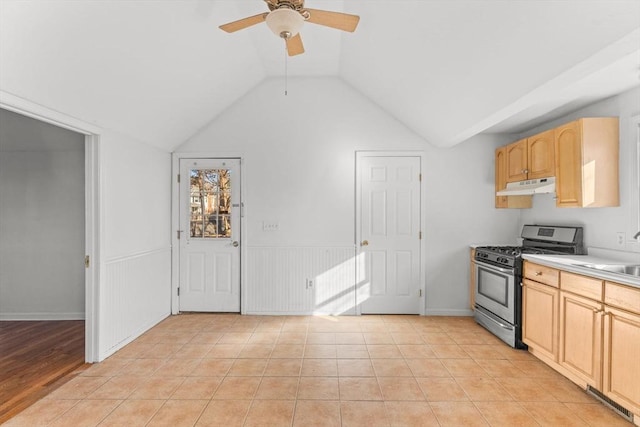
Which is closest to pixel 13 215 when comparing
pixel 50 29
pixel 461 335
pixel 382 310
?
pixel 50 29

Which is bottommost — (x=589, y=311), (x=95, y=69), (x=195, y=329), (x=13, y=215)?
(x=195, y=329)

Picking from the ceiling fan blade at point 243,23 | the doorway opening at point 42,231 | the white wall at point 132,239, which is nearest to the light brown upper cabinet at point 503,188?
the ceiling fan blade at point 243,23

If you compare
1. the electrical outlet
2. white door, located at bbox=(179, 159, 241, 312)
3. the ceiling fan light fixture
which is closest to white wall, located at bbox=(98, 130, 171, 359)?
white door, located at bbox=(179, 159, 241, 312)

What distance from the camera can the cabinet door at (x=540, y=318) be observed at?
2.71 m

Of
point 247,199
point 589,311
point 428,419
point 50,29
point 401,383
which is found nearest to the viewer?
point 50,29

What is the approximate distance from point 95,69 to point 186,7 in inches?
32.0

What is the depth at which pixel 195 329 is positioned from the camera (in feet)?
12.3

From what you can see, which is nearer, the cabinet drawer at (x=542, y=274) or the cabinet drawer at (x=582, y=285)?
the cabinet drawer at (x=582, y=285)

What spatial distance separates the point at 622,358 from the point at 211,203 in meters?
4.19

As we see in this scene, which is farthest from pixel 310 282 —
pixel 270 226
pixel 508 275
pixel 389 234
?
pixel 508 275

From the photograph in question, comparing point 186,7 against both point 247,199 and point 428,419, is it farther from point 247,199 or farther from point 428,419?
point 428,419

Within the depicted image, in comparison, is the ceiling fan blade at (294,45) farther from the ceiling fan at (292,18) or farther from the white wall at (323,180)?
the white wall at (323,180)

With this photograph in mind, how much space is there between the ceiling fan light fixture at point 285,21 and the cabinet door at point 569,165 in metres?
2.58

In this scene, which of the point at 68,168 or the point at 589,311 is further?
the point at 68,168
